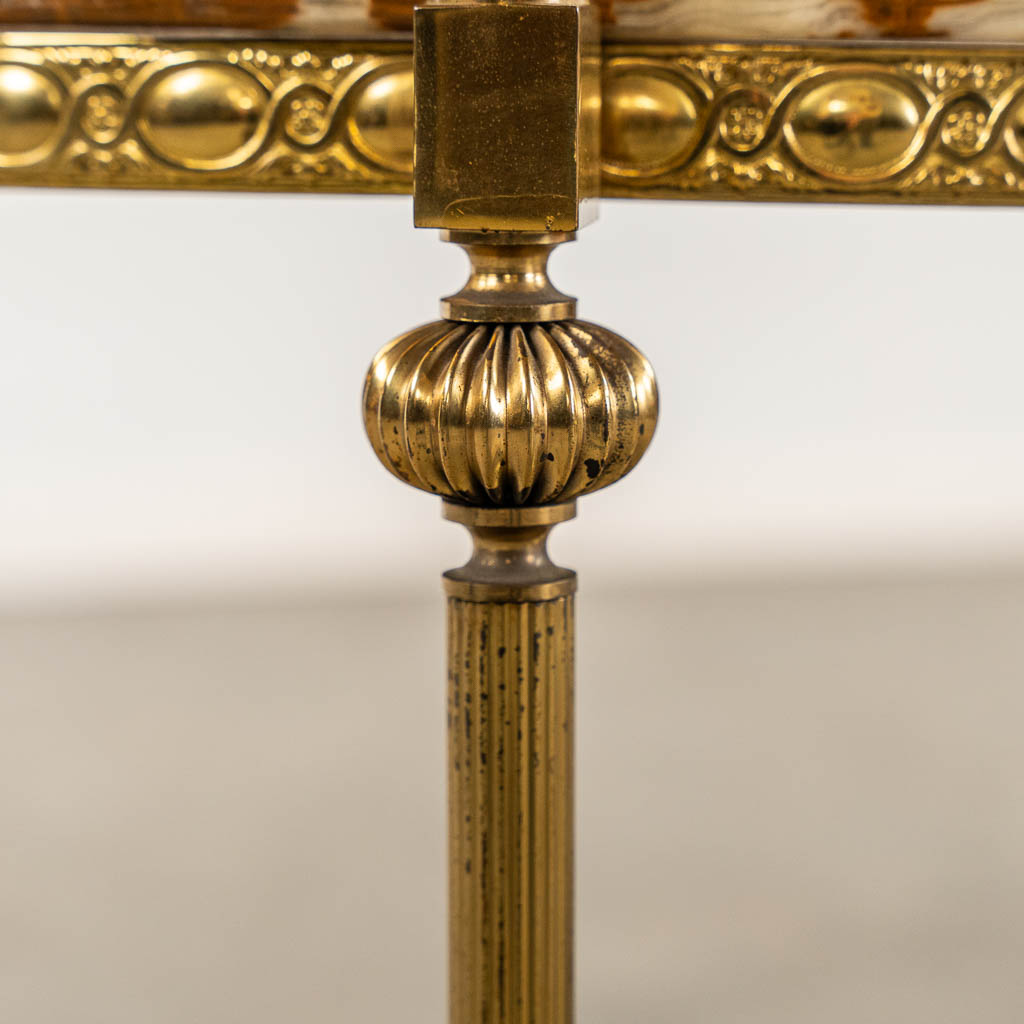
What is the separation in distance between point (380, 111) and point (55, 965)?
669 millimetres

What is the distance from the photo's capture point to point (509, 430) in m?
0.53

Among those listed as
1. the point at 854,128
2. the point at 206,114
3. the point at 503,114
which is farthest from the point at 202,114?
the point at 854,128

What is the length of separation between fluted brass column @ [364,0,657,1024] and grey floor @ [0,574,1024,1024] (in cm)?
36

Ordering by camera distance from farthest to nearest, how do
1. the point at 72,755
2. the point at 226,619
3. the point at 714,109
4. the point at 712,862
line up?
the point at 226,619
the point at 72,755
the point at 712,862
the point at 714,109

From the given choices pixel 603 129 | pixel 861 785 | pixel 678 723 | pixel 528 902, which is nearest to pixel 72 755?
pixel 678 723

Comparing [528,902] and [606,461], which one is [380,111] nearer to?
[606,461]

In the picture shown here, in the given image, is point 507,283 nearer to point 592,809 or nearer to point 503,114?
point 503,114

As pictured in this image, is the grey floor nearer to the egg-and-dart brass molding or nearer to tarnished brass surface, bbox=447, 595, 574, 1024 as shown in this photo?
tarnished brass surface, bbox=447, 595, 574, 1024

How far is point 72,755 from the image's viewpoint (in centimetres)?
136

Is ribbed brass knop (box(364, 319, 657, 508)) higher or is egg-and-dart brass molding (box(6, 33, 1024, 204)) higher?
egg-and-dart brass molding (box(6, 33, 1024, 204))

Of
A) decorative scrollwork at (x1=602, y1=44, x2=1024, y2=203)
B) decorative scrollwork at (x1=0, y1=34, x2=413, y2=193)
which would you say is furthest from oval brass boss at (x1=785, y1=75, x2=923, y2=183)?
decorative scrollwork at (x1=0, y1=34, x2=413, y2=193)

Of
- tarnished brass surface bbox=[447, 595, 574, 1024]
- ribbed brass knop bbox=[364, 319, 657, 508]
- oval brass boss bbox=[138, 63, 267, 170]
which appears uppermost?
oval brass boss bbox=[138, 63, 267, 170]

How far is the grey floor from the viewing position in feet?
3.24

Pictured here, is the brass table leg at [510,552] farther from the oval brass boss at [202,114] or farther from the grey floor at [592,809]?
the grey floor at [592,809]
